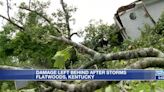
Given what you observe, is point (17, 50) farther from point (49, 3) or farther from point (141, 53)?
point (141, 53)

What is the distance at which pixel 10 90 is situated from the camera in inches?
80.6

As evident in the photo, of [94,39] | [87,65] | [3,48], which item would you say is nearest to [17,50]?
[3,48]

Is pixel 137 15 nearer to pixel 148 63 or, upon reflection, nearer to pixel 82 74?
pixel 148 63

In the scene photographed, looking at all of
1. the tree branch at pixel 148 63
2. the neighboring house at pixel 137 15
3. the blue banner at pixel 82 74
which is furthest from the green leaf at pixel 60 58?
the neighboring house at pixel 137 15

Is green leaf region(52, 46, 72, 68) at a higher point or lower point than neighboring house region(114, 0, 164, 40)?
lower

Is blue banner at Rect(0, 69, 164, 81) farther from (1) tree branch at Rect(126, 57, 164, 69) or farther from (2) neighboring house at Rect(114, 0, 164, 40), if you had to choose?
(2) neighboring house at Rect(114, 0, 164, 40)

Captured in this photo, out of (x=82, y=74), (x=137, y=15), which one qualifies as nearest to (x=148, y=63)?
(x=82, y=74)

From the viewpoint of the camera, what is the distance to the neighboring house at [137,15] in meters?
19.0

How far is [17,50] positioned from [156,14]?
22.8 ft

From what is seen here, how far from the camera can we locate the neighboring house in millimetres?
18969

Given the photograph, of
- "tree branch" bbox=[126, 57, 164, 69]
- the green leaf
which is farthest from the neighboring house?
the green leaf

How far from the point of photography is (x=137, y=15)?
764 inches

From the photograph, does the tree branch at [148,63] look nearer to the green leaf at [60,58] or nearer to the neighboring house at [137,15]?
the green leaf at [60,58]

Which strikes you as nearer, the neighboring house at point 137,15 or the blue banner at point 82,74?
the blue banner at point 82,74
